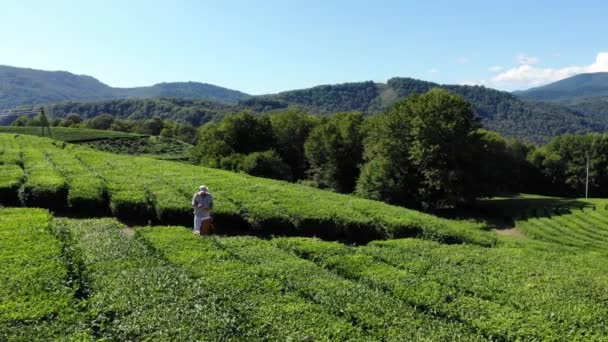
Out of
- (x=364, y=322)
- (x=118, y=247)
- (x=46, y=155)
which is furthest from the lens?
(x=46, y=155)

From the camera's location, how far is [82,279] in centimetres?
1224

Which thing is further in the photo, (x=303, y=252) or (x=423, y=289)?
(x=303, y=252)

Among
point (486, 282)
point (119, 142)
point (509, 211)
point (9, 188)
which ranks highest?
point (119, 142)

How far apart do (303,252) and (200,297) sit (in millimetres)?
5986

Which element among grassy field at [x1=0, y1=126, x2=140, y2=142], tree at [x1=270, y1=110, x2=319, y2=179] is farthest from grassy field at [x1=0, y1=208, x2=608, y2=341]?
grassy field at [x1=0, y1=126, x2=140, y2=142]

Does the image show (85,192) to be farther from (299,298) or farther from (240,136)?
(240,136)

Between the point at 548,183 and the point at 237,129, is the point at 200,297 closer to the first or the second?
the point at 237,129

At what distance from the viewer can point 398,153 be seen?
193 ft

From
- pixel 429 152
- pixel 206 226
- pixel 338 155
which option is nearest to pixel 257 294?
pixel 206 226

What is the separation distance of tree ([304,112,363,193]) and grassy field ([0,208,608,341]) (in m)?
55.4

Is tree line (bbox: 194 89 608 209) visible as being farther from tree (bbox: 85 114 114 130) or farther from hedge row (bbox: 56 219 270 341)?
tree (bbox: 85 114 114 130)

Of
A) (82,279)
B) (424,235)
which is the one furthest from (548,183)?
(82,279)

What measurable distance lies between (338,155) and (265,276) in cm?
6048

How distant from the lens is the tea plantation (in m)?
10.0
